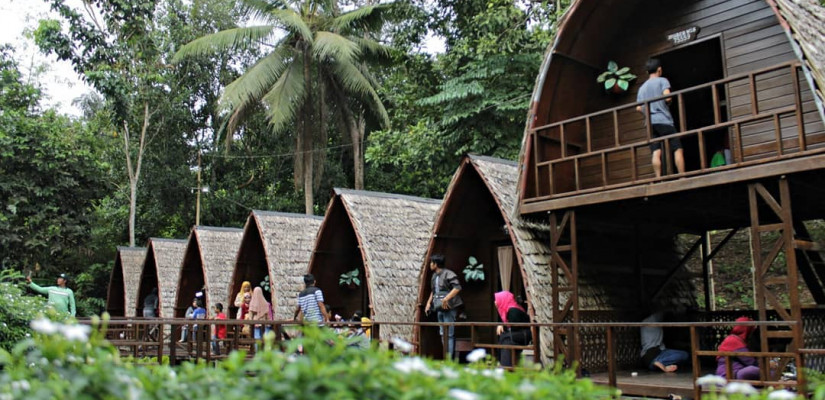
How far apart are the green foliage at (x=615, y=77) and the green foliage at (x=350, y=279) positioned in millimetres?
6115

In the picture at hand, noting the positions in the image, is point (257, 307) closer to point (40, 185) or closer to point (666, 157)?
point (666, 157)

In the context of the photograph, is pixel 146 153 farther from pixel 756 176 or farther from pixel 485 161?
pixel 756 176

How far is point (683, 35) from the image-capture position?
9.67 m

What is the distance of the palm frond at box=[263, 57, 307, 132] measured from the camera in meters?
21.4

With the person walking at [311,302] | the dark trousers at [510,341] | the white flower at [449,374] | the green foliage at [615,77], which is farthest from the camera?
the person walking at [311,302]

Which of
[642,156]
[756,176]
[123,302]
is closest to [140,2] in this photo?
[123,302]

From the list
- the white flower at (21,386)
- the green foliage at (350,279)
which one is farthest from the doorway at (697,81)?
the white flower at (21,386)

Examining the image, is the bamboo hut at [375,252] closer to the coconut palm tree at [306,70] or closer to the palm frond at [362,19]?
the coconut palm tree at [306,70]

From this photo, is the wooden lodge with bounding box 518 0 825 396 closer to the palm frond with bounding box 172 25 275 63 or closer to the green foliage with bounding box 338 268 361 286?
Result: the green foliage with bounding box 338 268 361 286

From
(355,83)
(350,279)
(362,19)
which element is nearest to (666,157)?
(350,279)

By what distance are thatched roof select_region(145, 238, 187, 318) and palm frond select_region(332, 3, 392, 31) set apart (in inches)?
321

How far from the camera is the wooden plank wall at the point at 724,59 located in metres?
8.52

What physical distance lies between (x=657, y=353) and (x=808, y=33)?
4.49 meters

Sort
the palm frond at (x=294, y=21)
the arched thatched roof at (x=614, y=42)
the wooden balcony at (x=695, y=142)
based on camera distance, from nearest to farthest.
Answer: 1. the wooden balcony at (x=695, y=142)
2. the arched thatched roof at (x=614, y=42)
3. the palm frond at (x=294, y=21)
